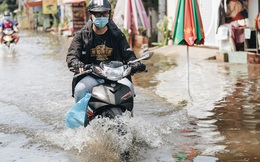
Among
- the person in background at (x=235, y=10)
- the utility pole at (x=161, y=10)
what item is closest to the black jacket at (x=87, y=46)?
the person in background at (x=235, y=10)

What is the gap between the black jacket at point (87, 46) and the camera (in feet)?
21.8

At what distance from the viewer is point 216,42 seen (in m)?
19.1

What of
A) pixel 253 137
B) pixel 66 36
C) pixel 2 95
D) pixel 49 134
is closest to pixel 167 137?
pixel 253 137

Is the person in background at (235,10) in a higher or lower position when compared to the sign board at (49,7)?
lower

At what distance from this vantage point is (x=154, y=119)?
28.0 ft

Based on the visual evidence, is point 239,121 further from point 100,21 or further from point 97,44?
point 100,21

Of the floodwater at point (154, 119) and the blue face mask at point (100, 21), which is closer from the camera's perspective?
the floodwater at point (154, 119)

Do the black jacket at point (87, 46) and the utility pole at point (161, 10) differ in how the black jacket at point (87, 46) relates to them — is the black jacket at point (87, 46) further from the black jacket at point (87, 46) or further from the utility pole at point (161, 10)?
the utility pole at point (161, 10)

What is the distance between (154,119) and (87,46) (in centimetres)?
229

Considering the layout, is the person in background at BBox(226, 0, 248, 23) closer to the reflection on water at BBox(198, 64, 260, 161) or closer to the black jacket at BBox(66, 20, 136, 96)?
the reflection on water at BBox(198, 64, 260, 161)

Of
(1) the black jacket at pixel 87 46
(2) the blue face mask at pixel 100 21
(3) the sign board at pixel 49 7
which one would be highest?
(3) the sign board at pixel 49 7

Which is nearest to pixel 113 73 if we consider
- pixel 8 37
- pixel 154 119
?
pixel 154 119

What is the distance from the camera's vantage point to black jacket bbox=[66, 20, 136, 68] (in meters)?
6.65

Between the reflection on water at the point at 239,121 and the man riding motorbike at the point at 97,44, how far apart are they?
1.44 m
